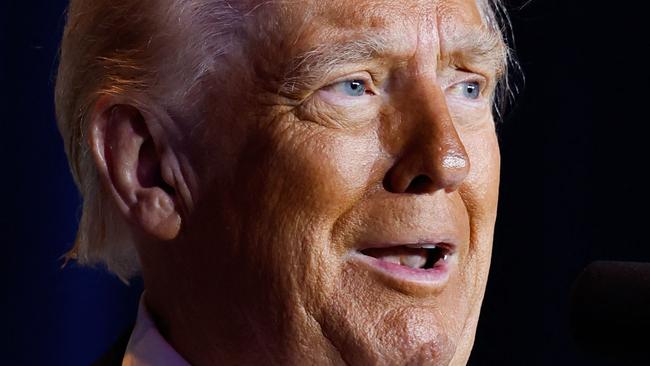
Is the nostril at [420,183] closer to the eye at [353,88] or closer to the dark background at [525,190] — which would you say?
the eye at [353,88]

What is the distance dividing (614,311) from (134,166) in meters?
0.85

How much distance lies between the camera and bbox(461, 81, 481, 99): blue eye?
171 cm

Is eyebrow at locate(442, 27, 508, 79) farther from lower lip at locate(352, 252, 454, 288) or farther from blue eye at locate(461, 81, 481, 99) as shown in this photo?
lower lip at locate(352, 252, 454, 288)

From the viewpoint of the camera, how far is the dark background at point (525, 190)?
2492mm

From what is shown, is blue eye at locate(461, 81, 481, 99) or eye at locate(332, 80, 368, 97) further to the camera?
blue eye at locate(461, 81, 481, 99)

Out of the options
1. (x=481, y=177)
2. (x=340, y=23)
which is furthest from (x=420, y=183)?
(x=340, y=23)

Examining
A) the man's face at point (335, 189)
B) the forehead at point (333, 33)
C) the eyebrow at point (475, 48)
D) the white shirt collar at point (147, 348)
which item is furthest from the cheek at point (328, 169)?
the white shirt collar at point (147, 348)

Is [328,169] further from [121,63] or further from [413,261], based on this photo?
[121,63]

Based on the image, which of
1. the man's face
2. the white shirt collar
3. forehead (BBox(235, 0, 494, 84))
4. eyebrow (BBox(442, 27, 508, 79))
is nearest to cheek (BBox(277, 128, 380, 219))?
the man's face

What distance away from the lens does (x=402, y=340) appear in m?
1.52

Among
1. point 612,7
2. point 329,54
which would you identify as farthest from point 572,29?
point 329,54

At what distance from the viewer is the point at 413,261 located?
161 centimetres

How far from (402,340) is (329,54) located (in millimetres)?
431

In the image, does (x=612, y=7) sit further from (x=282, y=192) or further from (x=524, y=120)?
(x=282, y=192)
